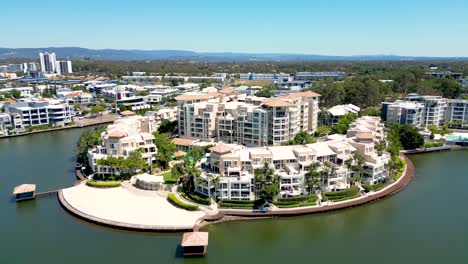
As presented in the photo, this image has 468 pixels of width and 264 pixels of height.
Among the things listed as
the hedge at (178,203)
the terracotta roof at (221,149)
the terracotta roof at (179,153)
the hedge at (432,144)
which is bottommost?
the hedge at (178,203)

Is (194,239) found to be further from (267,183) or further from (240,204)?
(267,183)

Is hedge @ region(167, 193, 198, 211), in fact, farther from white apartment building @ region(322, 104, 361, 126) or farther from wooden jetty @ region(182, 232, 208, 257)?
white apartment building @ region(322, 104, 361, 126)

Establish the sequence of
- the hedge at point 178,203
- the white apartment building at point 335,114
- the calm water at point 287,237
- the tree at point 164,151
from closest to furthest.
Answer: the calm water at point 287,237, the hedge at point 178,203, the tree at point 164,151, the white apartment building at point 335,114

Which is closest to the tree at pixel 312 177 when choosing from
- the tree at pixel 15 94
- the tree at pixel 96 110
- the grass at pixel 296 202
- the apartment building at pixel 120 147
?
the grass at pixel 296 202

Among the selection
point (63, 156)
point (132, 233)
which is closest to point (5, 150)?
point (63, 156)

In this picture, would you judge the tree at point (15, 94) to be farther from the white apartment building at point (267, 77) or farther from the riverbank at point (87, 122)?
the white apartment building at point (267, 77)

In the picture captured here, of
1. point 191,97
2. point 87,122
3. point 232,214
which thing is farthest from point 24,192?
point 87,122
